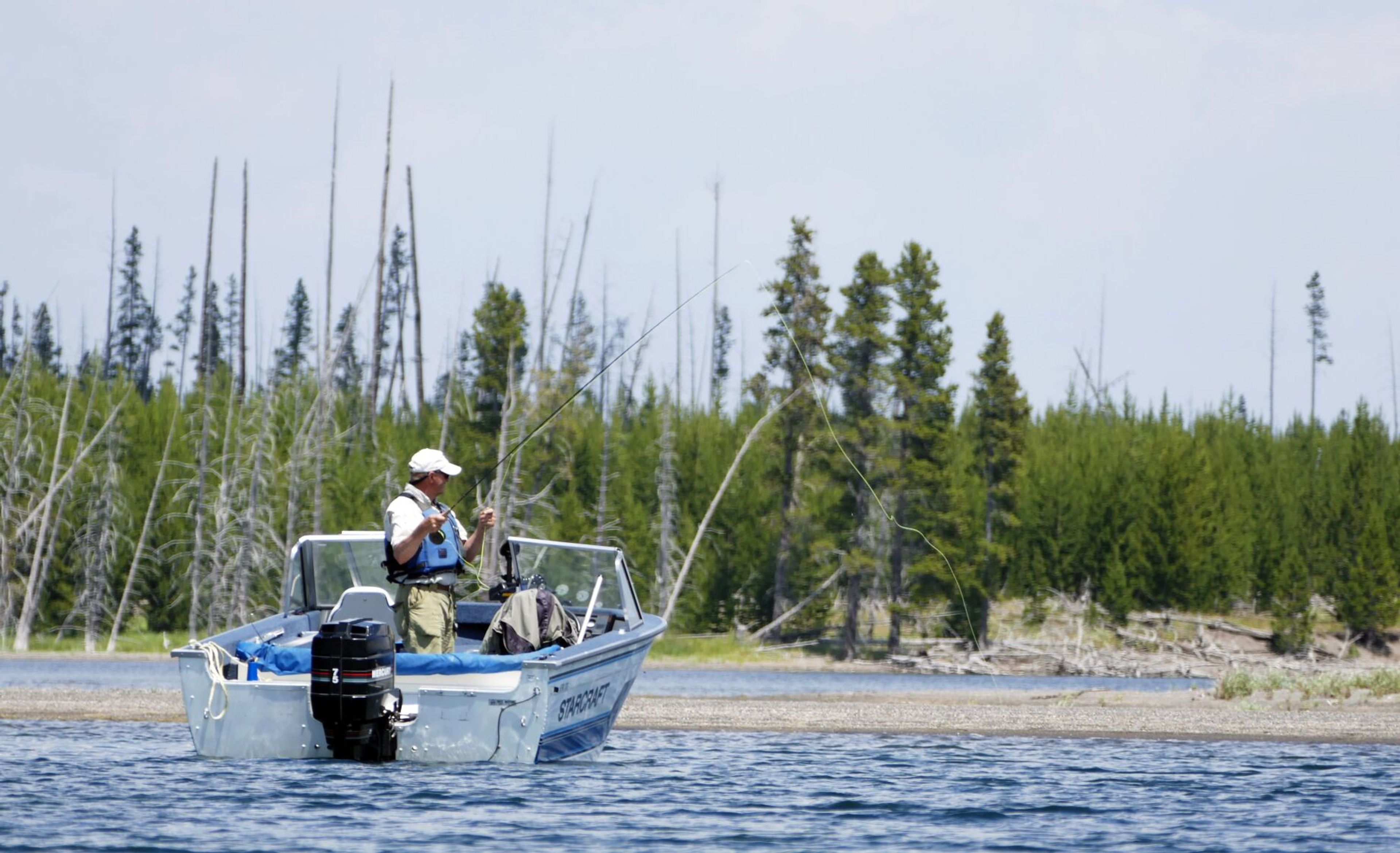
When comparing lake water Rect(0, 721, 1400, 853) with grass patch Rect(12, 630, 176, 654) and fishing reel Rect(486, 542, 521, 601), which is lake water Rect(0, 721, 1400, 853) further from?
grass patch Rect(12, 630, 176, 654)

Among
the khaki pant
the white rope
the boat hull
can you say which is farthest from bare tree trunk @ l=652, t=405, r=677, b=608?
the white rope

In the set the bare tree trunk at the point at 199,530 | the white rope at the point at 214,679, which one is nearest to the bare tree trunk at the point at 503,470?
the bare tree trunk at the point at 199,530

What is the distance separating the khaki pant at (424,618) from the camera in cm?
1205

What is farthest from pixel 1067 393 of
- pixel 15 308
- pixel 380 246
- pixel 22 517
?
pixel 15 308

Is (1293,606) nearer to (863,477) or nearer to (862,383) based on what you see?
(862,383)

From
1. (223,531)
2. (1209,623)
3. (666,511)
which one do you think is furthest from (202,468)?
(1209,623)

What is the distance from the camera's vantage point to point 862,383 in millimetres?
52031

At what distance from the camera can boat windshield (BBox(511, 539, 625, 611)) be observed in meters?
14.0

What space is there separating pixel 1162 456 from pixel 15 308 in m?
59.9

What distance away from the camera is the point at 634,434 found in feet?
195

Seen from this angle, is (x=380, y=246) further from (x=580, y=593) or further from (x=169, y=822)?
(x=169, y=822)

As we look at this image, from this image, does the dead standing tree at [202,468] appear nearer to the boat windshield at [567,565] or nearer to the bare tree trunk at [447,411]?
the bare tree trunk at [447,411]

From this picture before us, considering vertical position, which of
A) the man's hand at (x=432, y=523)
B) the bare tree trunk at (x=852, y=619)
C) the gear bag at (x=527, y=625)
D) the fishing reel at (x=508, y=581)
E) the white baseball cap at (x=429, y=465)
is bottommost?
the bare tree trunk at (x=852, y=619)

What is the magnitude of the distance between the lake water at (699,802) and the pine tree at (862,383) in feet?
121
